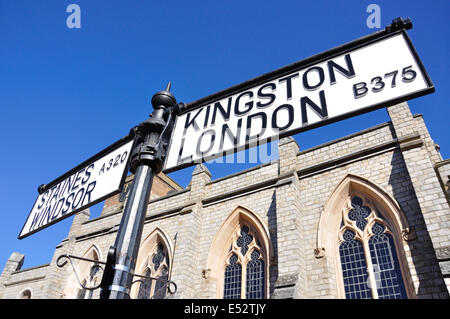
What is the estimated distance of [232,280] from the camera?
39.3 feet

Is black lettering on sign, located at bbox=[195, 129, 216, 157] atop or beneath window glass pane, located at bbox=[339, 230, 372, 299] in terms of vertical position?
beneath

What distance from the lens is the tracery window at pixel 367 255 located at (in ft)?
29.8

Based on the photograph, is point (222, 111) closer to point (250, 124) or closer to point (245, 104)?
point (245, 104)

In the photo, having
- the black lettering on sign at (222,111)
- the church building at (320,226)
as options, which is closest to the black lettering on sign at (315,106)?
the black lettering on sign at (222,111)

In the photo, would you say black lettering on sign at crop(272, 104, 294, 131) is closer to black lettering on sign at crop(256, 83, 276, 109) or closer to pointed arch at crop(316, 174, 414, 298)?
black lettering on sign at crop(256, 83, 276, 109)

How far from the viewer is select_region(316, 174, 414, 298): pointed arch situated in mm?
9359

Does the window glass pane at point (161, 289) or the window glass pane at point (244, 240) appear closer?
the window glass pane at point (244, 240)

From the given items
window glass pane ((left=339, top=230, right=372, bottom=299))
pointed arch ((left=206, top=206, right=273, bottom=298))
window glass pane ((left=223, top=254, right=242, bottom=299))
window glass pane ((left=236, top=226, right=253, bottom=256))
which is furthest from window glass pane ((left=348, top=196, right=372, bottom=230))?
window glass pane ((left=223, top=254, right=242, bottom=299))

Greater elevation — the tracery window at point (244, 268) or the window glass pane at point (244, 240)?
the window glass pane at point (244, 240)

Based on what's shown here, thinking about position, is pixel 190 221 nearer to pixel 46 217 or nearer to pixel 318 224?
pixel 318 224

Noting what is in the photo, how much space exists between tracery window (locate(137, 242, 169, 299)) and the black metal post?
474 inches

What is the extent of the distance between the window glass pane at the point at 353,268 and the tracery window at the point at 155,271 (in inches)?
281

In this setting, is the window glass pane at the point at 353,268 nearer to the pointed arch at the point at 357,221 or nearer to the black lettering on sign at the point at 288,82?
the pointed arch at the point at 357,221
